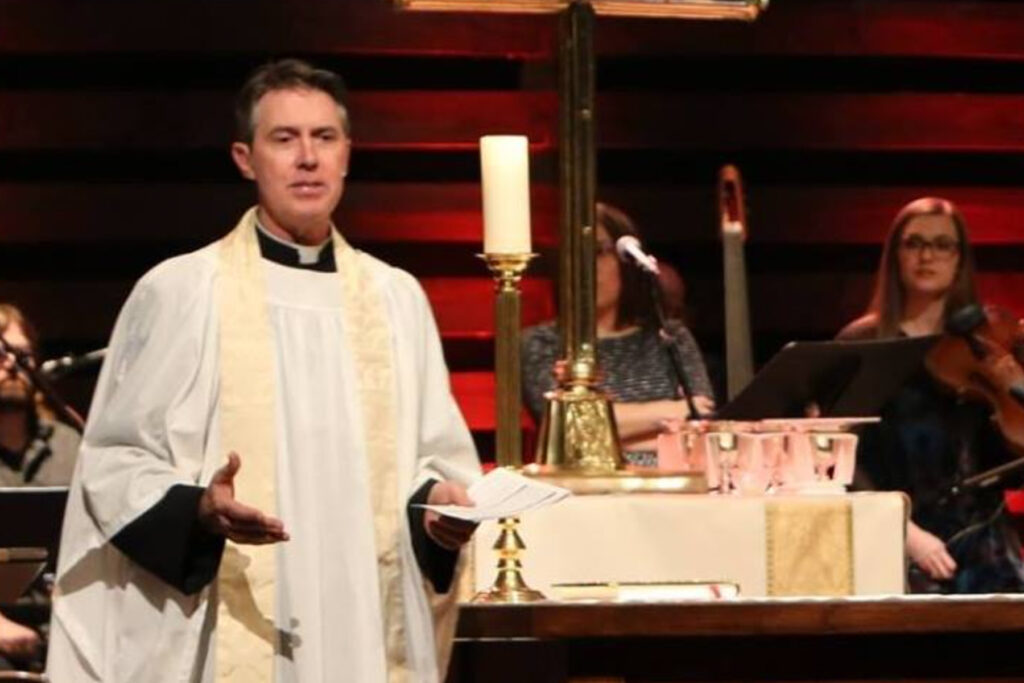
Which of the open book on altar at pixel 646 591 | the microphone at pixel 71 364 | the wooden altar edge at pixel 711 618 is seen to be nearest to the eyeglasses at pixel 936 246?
the open book on altar at pixel 646 591

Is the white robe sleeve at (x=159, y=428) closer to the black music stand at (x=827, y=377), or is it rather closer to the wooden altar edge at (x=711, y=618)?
the wooden altar edge at (x=711, y=618)

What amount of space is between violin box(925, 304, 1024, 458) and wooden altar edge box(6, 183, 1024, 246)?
6.72 feet

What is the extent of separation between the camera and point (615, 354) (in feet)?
19.9

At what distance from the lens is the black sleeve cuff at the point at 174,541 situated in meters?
3.73

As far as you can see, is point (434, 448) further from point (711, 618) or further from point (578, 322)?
point (578, 322)

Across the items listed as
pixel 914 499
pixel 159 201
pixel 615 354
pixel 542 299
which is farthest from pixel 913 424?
pixel 159 201

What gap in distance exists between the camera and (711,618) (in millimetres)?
4152

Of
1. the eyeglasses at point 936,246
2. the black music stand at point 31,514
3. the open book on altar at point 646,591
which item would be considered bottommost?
the open book on altar at point 646,591

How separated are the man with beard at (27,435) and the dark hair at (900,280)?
71.6 inches

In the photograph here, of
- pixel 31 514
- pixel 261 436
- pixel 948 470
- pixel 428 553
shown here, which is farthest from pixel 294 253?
pixel 948 470

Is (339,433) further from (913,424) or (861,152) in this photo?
(861,152)

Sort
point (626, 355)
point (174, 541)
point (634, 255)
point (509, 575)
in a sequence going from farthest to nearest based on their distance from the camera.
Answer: point (626, 355) < point (634, 255) < point (509, 575) < point (174, 541)

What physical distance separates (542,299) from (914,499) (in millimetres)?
2105

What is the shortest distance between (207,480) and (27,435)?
216cm
